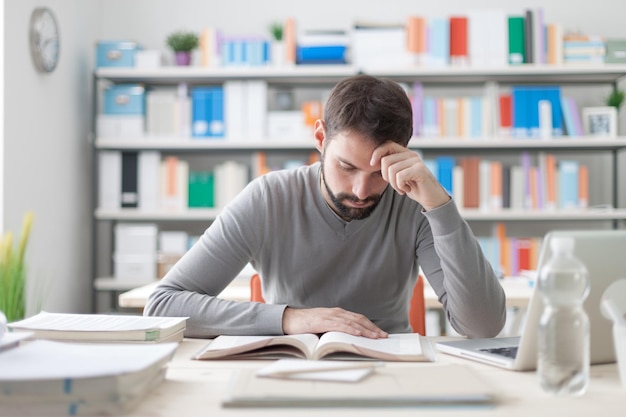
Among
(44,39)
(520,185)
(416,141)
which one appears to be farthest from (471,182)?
(44,39)

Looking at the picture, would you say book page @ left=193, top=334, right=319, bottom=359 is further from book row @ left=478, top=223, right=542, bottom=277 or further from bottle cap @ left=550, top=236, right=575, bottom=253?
book row @ left=478, top=223, right=542, bottom=277

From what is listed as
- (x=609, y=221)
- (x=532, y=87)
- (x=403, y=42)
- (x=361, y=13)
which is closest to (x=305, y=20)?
(x=361, y=13)

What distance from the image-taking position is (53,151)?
3.77m

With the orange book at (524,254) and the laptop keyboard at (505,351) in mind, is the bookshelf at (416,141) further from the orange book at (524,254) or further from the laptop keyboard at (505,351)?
the laptop keyboard at (505,351)

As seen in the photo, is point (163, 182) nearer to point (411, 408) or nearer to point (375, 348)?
point (375, 348)

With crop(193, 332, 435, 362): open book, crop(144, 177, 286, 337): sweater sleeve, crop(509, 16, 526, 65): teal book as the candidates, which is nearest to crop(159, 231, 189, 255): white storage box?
crop(509, 16, 526, 65): teal book

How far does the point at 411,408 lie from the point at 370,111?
2.69ft

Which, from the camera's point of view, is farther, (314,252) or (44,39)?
(44,39)

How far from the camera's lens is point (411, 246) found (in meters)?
1.77

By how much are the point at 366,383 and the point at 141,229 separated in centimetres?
324

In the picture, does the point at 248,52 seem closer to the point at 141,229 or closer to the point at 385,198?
the point at 141,229

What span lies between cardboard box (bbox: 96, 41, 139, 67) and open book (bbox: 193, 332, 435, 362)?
3.05 meters

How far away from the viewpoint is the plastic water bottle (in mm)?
963

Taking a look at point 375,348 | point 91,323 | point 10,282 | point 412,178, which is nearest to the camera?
point 375,348
